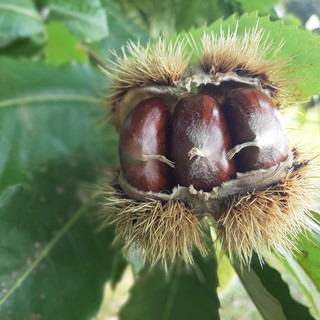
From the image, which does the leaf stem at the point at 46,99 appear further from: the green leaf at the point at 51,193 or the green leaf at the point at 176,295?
the green leaf at the point at 176,295

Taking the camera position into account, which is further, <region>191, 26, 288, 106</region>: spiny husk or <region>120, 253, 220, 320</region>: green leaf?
<region>120, 253, 220, 320</region>: green leaf

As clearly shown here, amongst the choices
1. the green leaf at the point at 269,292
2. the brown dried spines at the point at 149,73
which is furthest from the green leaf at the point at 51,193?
the green leaf at the point at 269,292

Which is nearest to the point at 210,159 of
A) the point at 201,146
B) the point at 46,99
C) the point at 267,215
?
the point at 201,146

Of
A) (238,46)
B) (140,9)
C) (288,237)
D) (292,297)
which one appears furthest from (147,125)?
(140,9)

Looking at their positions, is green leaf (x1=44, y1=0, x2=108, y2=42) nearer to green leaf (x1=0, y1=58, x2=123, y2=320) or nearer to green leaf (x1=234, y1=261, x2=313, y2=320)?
green leaf (x1=0, y1=58, x2=123, y2=320)

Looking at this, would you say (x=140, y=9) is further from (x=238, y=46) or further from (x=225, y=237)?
(x=225, y=237)

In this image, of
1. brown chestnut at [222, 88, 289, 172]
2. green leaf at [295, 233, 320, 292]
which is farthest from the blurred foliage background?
brown chestnut at [222, 88, 289, 172]

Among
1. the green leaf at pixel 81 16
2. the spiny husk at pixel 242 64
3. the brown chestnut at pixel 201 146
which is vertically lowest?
the brown chestnut at pixel 201 146

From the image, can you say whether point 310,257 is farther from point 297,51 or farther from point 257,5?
point 257,5
